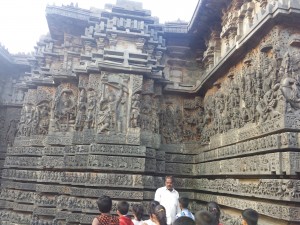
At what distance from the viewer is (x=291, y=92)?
17.4ft

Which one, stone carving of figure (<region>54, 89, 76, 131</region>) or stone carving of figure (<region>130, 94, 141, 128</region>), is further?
stone carving of figure (<region>54, 89, 76, 131</region>)

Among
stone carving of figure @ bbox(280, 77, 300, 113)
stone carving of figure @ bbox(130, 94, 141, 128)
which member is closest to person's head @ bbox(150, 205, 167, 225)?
stone carving of figure @ bbox(280, 77, 300, 113)

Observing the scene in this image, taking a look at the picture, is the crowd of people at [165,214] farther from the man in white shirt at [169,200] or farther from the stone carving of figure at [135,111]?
the stone carving of figure at [135,111]

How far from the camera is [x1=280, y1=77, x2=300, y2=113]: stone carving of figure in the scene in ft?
17.2

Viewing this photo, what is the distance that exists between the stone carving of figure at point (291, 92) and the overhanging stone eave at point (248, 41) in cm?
120

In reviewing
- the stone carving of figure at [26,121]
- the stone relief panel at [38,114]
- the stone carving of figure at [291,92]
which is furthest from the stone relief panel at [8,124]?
the stone carving of figure at [291,92]

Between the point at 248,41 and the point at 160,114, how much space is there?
4190 millimetres

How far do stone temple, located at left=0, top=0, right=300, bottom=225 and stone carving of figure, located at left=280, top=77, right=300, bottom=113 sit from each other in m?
0.02

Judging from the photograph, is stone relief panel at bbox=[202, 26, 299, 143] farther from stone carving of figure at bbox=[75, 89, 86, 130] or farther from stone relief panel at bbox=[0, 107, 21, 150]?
stone relief panel at bbox=[0, 107, 21, 150]

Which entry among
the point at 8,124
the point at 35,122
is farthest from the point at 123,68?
the point at 8,124

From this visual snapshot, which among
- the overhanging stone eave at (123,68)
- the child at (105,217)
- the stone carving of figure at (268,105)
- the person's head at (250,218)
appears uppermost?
the overhanging stone eave at (123,68)

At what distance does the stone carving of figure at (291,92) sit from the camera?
5.25 m

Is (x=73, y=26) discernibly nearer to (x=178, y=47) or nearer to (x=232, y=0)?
(x=178, y=47)

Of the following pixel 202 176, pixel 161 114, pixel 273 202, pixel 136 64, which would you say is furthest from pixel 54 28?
pixel 273 202
